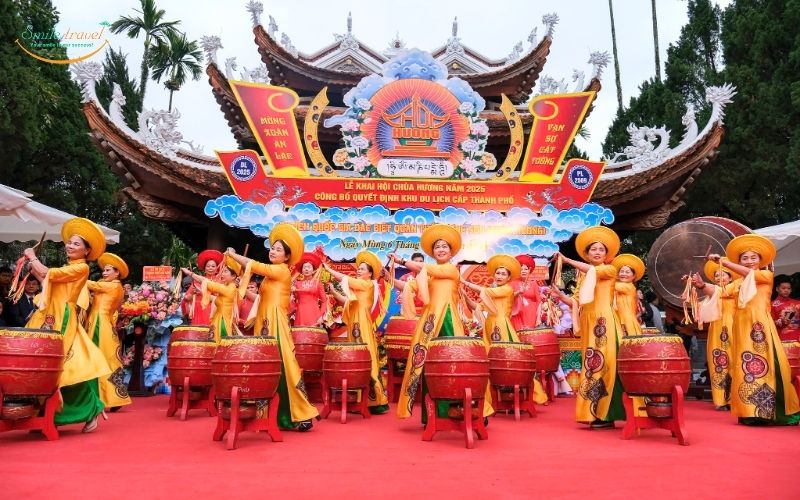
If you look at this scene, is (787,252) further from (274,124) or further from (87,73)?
(87,73)

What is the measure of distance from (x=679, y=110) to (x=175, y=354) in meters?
14.8

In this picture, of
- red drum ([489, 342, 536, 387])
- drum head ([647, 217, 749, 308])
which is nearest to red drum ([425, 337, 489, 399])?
red drum ([489, 342, 536, 387])

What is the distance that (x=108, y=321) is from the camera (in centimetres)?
670

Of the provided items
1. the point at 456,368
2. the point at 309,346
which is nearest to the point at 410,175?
the point at 309,346

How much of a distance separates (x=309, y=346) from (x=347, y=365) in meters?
0.56

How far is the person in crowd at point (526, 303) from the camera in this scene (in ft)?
26.1

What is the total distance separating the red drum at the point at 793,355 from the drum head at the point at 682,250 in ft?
7.07

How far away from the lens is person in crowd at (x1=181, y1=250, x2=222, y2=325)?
7531mm

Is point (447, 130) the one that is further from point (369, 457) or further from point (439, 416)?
point (369, 457)

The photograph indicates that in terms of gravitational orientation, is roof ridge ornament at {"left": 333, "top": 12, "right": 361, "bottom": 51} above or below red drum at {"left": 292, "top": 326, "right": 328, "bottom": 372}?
above

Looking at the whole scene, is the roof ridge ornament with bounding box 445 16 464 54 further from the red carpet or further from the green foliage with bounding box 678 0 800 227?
Result: the red carpet

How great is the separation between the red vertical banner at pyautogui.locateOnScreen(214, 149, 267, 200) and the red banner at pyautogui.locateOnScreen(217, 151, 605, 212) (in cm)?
39

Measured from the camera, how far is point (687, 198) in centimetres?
1537

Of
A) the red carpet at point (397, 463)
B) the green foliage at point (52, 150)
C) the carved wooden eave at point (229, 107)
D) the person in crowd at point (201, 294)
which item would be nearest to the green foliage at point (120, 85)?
the green foliage at point (52, 150)
